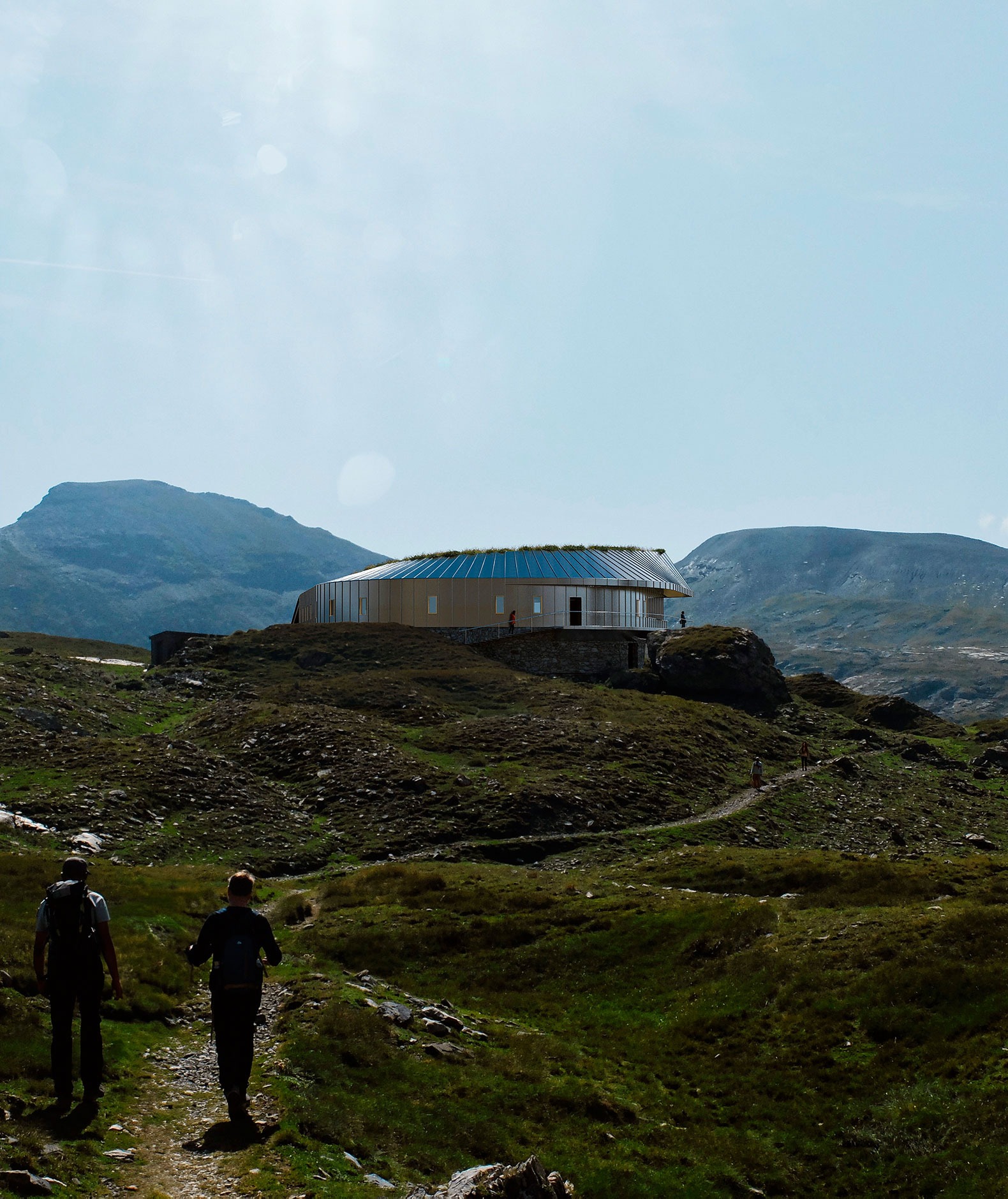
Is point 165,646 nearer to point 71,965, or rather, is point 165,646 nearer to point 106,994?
point 106,994

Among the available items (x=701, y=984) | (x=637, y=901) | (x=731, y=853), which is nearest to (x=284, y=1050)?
(x=701, y=984)

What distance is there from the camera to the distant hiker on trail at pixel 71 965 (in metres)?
11.2

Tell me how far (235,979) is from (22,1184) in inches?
115

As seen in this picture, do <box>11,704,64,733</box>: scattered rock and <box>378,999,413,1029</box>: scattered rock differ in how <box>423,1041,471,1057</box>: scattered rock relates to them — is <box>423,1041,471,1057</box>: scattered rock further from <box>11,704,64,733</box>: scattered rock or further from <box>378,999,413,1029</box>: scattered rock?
<box>11,704,64,733</box>: scattered rock

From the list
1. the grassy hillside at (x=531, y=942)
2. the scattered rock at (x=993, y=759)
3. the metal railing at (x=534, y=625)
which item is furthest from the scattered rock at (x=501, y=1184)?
the metal railing at (x=534, y=625)

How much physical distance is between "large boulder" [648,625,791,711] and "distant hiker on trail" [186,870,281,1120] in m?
60.9

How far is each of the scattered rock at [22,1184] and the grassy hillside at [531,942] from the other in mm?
552

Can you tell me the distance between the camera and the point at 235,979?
11.2m

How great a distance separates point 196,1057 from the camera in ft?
46.6

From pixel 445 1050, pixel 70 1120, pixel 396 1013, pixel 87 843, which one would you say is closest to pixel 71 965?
pixel 70 1120

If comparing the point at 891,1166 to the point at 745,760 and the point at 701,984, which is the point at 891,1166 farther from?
the point at 745,760

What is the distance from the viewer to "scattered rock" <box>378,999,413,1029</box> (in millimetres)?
16734

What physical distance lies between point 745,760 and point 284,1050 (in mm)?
45260

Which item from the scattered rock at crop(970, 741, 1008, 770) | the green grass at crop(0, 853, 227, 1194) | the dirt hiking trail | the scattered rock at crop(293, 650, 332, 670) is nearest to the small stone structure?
the scattered rock at crop(293, 650, 332, 670)
